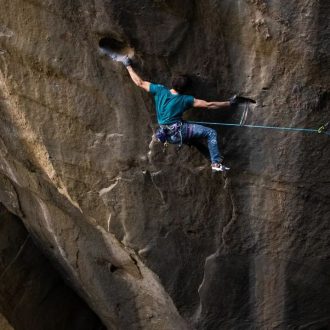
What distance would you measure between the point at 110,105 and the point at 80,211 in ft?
4.44

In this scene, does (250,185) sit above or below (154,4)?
below

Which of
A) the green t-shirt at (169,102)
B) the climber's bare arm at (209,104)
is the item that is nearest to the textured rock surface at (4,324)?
the green t-shirt at (169,102)

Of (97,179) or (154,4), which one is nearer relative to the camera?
(154,4)

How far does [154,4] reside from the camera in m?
3.53

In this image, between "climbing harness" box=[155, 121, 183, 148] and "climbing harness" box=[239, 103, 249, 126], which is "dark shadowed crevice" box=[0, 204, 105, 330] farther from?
"climbing harness" box=[239, 103, 249, 126]

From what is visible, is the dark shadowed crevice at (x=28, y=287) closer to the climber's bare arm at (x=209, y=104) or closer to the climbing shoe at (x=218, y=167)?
the climbing shoe at (x=218, y=167)

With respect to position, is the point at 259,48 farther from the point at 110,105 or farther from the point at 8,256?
the point at 8,256

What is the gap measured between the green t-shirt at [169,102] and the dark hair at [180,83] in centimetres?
5

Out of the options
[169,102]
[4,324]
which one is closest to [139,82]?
[169,102]

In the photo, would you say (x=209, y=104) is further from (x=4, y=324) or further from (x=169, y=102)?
(x=4, y=324)

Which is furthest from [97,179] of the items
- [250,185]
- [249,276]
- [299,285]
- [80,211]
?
[299,285]

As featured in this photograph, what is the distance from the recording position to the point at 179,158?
4.21m

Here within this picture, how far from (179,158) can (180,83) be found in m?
0.76

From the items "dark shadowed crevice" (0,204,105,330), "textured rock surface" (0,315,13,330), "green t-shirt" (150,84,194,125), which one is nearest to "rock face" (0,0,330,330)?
"green t-shirt" (150,84,194,125)
